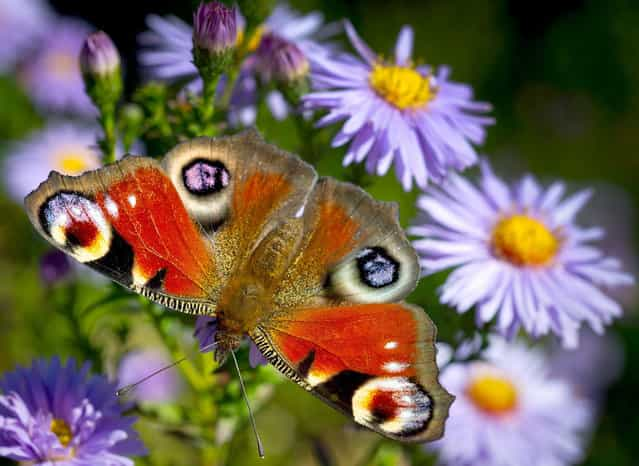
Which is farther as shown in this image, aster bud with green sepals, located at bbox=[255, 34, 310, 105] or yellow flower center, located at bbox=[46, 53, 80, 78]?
yellow flower center, located at bbox=[46, 53, 80, 78]

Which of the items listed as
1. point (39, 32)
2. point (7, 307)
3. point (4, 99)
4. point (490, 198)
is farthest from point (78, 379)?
point (39, 32)

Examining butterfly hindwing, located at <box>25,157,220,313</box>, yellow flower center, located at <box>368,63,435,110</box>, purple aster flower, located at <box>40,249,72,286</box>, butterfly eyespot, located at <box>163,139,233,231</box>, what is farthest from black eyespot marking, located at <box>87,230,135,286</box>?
yellow flower center, located at <box>368,63,435,110</box>

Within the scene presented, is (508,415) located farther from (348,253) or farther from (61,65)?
(61,65)

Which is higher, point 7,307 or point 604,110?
point 604,110

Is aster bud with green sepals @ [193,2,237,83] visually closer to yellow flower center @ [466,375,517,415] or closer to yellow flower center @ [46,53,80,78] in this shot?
yellow flower center @ [466,375,517,415]

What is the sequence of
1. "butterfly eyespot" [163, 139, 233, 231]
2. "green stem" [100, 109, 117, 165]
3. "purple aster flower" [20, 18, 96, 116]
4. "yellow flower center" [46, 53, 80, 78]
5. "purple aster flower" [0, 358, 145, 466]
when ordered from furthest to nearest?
"yellow flower center" [46, 53, 80, 78]
"purple aster flower" [20, 18, 96, 116]
"green stem" [100, 109, 117, 165]
"butterfly eyespot" [163, 139, 233, 231]
"purple aster flower" [0, 358, 145, 466]

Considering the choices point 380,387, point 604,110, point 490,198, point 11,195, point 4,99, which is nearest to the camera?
point 380,387

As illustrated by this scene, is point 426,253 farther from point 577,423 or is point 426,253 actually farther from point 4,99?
point 4,99
